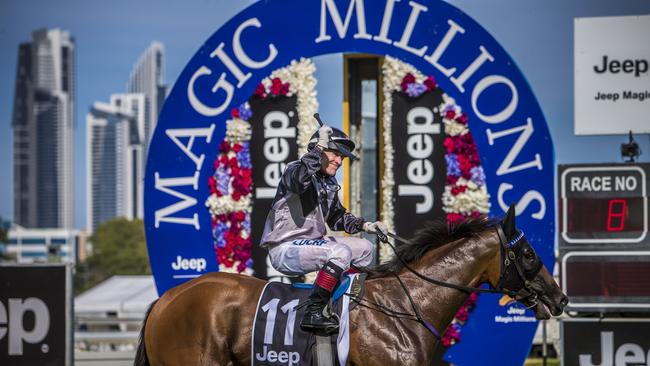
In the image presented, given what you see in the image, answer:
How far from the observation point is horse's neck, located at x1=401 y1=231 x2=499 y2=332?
19.9ft

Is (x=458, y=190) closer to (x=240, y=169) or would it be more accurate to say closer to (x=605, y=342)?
(x=605, y=342)

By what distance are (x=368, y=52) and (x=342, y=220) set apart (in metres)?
2.44

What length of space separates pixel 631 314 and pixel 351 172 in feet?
9.29

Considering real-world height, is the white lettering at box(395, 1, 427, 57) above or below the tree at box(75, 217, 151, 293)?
above

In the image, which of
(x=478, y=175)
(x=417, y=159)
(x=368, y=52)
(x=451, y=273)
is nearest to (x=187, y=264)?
(x=417, y=159)

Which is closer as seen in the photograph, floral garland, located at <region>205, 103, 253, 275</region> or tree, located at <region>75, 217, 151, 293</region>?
floral garland, located at <region>205, 103, 253, 275</region>

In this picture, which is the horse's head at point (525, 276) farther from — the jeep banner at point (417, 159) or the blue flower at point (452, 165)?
the jeep banner at point (417, 159)

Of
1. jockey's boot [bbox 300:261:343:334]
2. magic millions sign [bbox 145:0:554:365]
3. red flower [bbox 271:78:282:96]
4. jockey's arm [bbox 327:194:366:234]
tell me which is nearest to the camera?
jockey's boot [bbox 300:261:343:334]

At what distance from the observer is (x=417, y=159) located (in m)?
8.75

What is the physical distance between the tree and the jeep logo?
5004 centimetres

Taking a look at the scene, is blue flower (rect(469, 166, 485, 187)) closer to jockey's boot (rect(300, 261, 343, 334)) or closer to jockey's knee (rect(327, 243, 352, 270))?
jockey's knee (rect(327, 243, 352, 270))

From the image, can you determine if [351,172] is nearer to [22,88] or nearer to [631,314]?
[631,314]

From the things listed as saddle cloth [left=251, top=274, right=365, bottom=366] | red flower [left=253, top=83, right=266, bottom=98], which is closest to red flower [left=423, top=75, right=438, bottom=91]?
red flower [left=253, top=83, right=266, bottom=98]

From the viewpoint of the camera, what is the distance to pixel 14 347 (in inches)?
330
